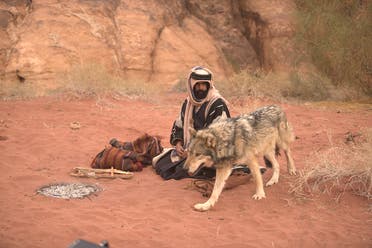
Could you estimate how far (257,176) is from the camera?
17.9 ft

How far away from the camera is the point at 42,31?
610 inches

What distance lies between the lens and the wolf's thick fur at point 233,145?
17.0 feet

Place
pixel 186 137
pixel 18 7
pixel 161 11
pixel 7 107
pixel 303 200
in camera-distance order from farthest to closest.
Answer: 1. pixel 161 11
2. pixel 18 7
3. pixel 7 107
4. pixel 186 137
5. pixel 303 200

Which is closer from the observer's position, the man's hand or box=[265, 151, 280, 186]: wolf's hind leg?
box=[265, 151, 280, 186]: wolf's hind leg

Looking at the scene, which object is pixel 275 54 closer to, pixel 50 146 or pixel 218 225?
pixel 50 146

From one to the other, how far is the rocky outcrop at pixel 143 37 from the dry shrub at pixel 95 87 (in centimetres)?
229

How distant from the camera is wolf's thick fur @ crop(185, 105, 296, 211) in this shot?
17.0 ft

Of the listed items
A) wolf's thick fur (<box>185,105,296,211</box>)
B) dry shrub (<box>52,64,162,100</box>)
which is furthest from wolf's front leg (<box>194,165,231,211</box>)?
dry shrub (<box>52,64,162,100</box>)

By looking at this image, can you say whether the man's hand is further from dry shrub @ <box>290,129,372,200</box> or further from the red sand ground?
dry shrub @ <box>290,129,372,200</box>

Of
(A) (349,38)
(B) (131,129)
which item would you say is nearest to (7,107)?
(B) (131,129)

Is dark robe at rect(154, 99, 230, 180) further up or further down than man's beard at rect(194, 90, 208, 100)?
further down

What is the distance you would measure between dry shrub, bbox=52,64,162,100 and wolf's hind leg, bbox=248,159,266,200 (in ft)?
23.3

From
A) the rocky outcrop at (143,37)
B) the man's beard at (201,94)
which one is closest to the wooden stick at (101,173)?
the man's beard at (201,94)

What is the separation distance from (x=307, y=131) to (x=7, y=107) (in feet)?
22.5
